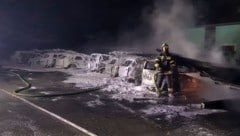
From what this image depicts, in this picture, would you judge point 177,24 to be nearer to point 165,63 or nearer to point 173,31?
point 173,31

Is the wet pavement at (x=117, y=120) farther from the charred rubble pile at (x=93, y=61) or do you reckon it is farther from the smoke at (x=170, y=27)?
the smoke at (x=170, y=27)

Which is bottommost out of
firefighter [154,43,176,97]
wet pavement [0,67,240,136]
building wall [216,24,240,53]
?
wet pavement [0,67,240,136]

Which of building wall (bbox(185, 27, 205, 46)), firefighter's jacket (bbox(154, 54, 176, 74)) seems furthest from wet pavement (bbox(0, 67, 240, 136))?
building wall (bbox(185, 27, 205, 46))

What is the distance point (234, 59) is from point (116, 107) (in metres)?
7.32

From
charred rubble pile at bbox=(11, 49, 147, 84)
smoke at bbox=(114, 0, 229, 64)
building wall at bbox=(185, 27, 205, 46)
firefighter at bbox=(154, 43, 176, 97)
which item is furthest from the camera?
building wall at bbox=(185, 27, 205, 46)

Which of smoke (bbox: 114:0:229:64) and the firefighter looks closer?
the firefighter

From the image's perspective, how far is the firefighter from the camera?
10.8 m

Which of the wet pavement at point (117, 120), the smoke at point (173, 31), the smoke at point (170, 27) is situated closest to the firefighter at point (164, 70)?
the wet pavement at point (117, 120)

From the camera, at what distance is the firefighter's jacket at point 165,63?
35.6 feet

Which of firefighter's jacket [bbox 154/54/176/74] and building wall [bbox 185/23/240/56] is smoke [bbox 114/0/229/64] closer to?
building wall [bbox 185/23/240/56]

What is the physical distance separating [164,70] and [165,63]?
23cm

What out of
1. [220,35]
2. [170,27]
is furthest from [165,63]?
[170,27]

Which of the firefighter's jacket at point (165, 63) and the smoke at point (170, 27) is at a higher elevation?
the smoke at point (170, 27)

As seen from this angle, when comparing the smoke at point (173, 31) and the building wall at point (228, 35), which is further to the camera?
the smoke at point (173, 31)
